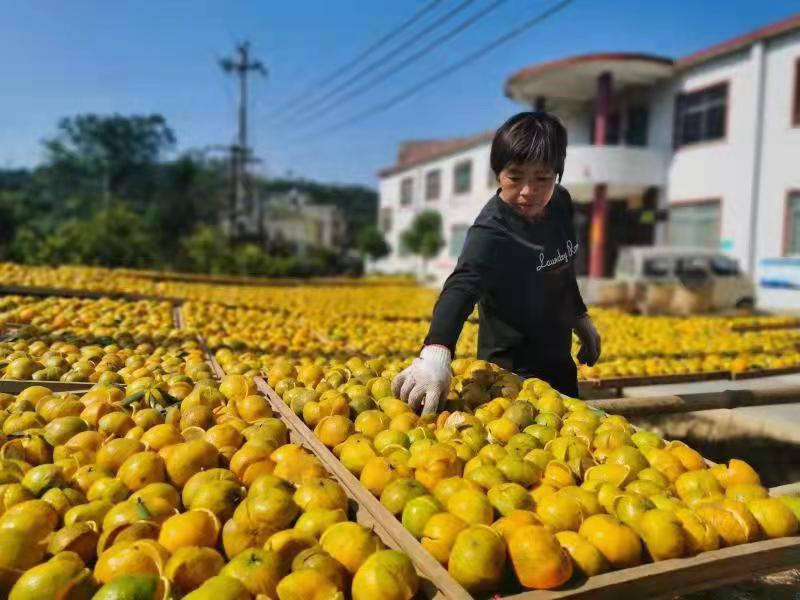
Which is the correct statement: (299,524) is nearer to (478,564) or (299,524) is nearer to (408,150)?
(478,564)

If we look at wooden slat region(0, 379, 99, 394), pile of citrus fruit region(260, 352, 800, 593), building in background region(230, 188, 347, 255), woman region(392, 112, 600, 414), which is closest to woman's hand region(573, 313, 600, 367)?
woman region(392, 112, 600, 414)

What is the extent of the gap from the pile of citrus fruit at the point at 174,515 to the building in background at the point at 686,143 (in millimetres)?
17149

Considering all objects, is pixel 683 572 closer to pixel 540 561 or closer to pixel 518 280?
pixel 540 561

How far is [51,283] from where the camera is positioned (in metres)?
9.77

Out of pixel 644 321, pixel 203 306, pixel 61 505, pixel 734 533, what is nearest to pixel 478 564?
pixel 734 533

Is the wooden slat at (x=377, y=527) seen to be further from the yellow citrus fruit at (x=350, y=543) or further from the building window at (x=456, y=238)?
the building window at (x=456, y=238)

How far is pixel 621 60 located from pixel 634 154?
114 inches

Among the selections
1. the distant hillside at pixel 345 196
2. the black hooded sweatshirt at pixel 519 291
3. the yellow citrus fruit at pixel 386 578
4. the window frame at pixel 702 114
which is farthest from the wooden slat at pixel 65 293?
the distant hillside at pixel 345 196

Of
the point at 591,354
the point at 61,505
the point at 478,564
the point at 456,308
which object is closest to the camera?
the point at 478,564

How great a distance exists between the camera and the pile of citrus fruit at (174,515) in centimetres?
149

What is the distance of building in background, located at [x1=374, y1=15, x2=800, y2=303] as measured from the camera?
15641 millimetres

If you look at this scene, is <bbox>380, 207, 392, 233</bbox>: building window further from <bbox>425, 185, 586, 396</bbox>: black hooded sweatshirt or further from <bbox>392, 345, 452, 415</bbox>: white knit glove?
<bbox>392, 345, 452, 415</bbox>: white knit glove

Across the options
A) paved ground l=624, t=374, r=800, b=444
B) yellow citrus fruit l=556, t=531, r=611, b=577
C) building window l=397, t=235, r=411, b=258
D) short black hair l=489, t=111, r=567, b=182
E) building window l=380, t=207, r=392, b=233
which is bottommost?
paved ground l=624, t=374, r=800, b=444

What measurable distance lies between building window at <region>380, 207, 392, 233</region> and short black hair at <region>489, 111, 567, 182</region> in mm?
38783
